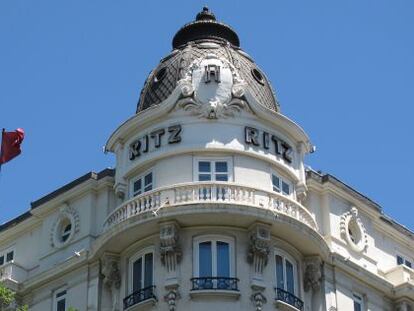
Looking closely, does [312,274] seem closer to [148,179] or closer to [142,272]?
[142,272]

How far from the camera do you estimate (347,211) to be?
65.1 m

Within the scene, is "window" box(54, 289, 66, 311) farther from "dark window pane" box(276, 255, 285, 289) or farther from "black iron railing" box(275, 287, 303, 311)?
"black iron railing" box(275, 287, 303, 311)

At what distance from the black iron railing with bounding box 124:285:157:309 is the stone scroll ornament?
8.65 meters

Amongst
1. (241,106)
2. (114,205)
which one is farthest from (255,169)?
(114,205)

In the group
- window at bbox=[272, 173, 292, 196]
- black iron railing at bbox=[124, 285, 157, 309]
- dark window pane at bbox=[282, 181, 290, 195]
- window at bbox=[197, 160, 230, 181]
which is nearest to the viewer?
black iron railing at bbox=[124, 285, 157, 309]

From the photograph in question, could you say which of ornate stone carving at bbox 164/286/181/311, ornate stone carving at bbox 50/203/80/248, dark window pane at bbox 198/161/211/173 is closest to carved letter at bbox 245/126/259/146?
dark window pane at bbox 198/161/211/173

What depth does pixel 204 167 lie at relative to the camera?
200 ft

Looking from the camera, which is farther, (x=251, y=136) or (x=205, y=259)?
(x=251, y=136)

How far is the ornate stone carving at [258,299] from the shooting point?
57094 mm

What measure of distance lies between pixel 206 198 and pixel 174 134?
4064mm

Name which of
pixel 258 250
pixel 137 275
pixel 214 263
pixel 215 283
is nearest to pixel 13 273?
pixel 137 275

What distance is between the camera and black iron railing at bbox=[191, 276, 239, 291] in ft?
188

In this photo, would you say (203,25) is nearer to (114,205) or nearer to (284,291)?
(114,205)

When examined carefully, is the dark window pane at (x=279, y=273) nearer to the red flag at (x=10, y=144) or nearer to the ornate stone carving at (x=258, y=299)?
the ornate stone carving at (x=258, y=299)
